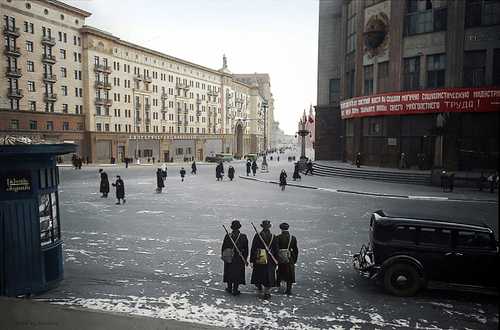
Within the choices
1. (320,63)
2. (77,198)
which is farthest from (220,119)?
(77,198)

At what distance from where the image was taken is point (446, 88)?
26.4m

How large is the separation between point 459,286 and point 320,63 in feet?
130

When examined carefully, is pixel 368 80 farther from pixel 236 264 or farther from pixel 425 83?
pixel 236 264

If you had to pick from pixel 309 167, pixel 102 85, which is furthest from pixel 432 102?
pixel 102 85

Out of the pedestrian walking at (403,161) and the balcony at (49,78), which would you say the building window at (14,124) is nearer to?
the balcony at (49,78)

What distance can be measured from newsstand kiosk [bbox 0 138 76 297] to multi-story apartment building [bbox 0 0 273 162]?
3900 cm

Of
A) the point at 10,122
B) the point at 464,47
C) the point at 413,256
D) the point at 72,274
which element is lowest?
the point at 72,274

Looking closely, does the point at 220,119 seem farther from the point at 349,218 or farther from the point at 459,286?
the point at 459,286

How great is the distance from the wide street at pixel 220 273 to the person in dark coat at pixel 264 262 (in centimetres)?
35

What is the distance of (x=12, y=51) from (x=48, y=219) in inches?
1815

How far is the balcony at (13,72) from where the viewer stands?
141ft

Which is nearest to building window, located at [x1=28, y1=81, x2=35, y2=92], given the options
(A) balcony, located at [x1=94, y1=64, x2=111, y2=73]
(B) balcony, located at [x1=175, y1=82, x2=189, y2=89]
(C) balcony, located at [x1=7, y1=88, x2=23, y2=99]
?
(C) balcony, located at [x1=7, y1=88, x2=23, y2=99]

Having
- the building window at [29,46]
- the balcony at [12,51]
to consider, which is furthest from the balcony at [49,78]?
the balcony at [12,51]

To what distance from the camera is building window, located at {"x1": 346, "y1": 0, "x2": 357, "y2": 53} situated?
35.6m
